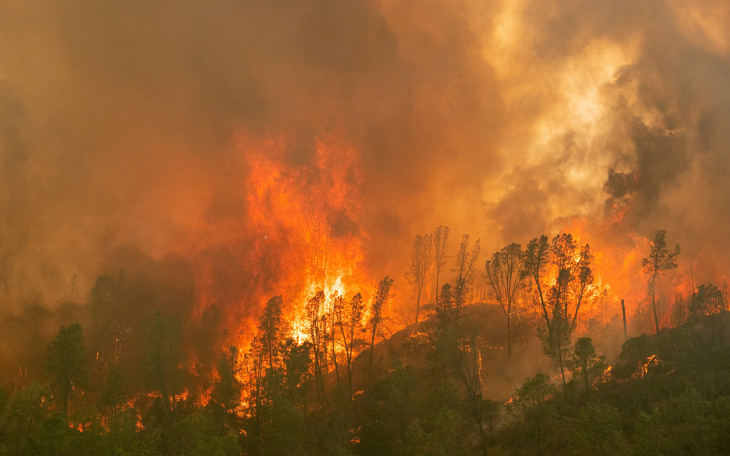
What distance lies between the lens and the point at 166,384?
91562 mm

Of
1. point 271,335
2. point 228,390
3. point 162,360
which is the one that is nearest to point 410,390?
point 228,390

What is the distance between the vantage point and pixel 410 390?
226ft

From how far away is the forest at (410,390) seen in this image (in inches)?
2141

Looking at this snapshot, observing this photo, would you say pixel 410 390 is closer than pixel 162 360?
Yes

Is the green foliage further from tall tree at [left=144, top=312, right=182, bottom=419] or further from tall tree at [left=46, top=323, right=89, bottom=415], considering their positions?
tall tree at [left=46, top=323, right=89, bottom=415]

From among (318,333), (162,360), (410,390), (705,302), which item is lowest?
(410,390)

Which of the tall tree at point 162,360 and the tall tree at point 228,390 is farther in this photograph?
the tall tree at point 162,360

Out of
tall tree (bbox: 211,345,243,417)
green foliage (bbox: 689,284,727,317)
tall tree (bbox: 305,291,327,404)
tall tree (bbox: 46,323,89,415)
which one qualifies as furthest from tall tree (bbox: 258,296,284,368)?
green foliage (bbox: 689,284,727,317)

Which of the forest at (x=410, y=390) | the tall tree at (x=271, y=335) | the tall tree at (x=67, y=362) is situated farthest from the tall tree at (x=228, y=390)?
the tall tree at (x=67, y=362)

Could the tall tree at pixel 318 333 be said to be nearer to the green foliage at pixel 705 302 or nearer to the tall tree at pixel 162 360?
the tall tree at pixel 162 360

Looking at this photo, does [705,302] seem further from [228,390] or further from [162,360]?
[162,360]

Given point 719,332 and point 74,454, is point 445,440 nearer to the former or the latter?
point 74,454

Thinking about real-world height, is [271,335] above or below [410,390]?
above

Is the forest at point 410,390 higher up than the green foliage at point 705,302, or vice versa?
the green foliage at point 705,302
